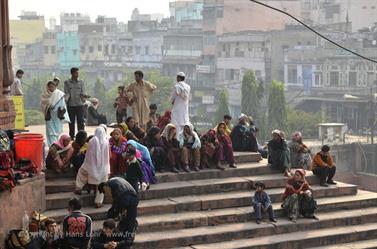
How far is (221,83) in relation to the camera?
7450 centimetres

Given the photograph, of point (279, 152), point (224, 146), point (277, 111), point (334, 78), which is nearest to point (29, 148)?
point (224, 146)

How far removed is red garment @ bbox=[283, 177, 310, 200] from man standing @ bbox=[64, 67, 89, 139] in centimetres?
373

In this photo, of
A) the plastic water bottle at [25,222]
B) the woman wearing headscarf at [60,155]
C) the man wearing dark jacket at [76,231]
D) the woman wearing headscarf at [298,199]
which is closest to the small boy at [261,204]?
the woman wearing headscarf at [298,199]

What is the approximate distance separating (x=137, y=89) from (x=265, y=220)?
355 centimetres

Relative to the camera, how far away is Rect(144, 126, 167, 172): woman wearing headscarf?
35.7ft

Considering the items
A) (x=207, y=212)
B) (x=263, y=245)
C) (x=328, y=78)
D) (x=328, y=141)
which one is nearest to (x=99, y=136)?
(x=207, y=212)

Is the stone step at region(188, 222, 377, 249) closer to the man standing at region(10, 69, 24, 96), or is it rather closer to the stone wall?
the stone wall

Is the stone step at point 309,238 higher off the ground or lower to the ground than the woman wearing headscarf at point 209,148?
lower

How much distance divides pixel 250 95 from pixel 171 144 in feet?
156

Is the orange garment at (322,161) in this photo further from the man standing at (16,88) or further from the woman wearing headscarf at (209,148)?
the man standing at (16,88)

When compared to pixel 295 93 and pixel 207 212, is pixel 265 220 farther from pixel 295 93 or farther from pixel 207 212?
pixel 295 93

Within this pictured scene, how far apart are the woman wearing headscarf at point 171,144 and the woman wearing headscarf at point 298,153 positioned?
7.42ft

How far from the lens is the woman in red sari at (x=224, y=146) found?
11.4 meters

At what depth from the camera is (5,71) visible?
32.8ft
